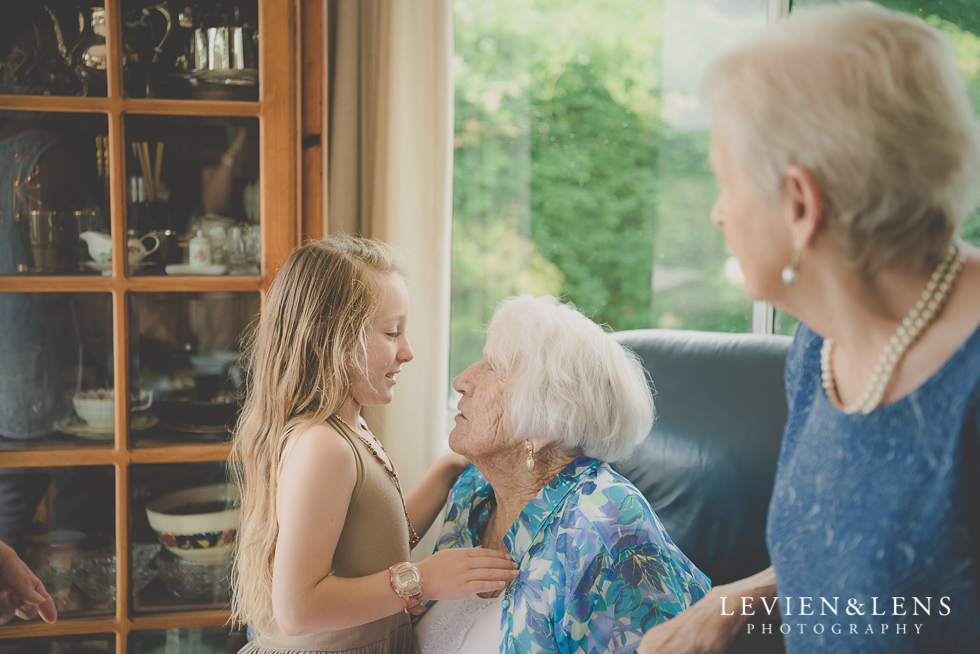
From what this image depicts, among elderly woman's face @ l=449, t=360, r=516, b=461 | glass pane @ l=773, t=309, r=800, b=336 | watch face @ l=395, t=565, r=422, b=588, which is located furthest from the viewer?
glass pane @ l=773, t=309, r=800, b=336

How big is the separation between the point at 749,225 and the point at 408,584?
0.86m

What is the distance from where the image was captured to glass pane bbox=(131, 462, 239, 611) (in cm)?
187

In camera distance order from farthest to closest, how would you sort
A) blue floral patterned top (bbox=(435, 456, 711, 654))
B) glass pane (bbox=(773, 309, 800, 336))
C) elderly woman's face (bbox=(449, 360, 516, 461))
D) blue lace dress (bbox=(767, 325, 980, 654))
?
1. glass pane (bbox=(773, 309, 800, 336))
2. elderly woman's face (bbox=(449, 360, 516, 461))
3. blue floral patterned top (bbox=(435, 456, 711, 654))
4. blue lace dress (bbox=(767, 325, 980, 654))

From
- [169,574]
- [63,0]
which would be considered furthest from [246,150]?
[169,574]

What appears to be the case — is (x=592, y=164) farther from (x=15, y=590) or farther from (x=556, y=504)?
(x=15, y=590)

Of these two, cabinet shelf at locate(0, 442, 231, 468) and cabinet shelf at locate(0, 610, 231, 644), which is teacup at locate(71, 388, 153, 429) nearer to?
cabinet shelf at locate(0, 442, 231, 468)

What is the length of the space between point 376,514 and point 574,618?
16.8 inches

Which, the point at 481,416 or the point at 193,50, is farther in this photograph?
the point at 193,50

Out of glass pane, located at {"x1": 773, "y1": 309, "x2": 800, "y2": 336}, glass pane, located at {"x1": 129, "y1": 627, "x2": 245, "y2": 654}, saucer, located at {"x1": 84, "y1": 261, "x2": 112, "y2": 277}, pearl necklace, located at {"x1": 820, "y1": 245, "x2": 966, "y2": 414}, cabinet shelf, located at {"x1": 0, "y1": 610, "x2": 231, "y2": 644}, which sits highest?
pearl necklace, located at {"x1": 820, "y1": 245, "x2": 966, "y2": 414}

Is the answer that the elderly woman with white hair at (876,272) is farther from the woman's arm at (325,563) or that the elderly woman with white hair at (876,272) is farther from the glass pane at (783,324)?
the glass pane at (783,324)

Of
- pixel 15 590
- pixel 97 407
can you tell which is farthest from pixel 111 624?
pixel 97 407

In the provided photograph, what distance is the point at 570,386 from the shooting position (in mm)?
1285

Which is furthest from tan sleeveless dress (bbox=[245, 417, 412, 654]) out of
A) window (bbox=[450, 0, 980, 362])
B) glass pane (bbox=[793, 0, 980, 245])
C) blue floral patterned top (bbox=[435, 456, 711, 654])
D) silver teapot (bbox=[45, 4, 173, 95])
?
glass pane (bbox=[793, 0, 980, 245])

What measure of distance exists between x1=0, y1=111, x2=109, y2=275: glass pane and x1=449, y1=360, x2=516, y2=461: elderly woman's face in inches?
44.0
